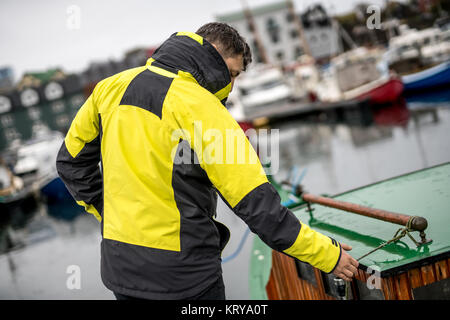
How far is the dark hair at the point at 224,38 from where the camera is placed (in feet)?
6.12

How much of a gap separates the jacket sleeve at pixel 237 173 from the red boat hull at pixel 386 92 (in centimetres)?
1875

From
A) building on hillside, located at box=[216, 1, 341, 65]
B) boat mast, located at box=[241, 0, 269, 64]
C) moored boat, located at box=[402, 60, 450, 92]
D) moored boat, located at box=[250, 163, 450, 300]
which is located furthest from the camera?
building on hillside, located at box=[216, 1, 341, 65]

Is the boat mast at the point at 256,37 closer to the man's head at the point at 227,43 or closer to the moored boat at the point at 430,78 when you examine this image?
the moored boat at the point at 430,78

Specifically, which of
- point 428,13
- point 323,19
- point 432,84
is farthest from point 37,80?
point 432,84

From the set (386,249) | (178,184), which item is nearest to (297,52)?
(386,249)

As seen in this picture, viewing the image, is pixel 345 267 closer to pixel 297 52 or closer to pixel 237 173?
pixel 237 173

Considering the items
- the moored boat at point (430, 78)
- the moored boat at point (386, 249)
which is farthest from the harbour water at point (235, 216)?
the moored boat at point (386, 249)

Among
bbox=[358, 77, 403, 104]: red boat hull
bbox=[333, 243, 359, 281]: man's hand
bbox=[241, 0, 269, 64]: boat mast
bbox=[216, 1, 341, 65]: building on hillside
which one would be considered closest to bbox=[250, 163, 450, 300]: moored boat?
bbox=[333, 243, 359, 281]: man's hand

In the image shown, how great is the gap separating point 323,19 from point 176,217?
69352 millimetres

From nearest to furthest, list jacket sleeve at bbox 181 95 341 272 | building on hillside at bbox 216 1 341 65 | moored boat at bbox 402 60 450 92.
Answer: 1. jacket sleeve at bbox 181 95 341 272
2. moored boat at bbox 402 60 450 92
3. building on hillside at bbox 216 1 341 65

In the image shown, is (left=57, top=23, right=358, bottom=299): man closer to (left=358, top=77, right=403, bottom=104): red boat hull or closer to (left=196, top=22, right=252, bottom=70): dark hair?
(left=196, top=22, right=252, bottom=70): dark hair

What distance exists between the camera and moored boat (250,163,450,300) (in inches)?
81.4

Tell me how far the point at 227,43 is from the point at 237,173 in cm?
62

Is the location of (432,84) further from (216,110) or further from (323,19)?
(323,19)
